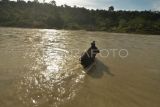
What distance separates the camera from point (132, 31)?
195ft

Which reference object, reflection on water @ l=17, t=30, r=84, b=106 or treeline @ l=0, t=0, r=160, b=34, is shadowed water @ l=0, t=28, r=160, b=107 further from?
treeline @ l=0, t=0, r=160, b=34

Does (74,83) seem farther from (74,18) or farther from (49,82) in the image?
(74,18)

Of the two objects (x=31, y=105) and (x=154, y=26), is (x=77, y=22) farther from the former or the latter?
(x=31, y=105)

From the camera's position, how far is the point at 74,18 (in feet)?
234

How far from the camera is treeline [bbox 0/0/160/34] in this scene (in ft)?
199

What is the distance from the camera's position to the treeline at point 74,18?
199ft

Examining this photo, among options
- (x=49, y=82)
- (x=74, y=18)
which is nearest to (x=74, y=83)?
(x=49, y=82)

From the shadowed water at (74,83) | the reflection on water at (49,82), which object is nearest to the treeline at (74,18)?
the shadowed water at (74,83)

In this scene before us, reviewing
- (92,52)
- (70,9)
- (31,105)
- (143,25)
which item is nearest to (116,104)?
(31,105)

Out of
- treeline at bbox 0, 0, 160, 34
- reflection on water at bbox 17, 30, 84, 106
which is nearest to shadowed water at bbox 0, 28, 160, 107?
reflection on water at bbox 17, 30, 84, 106

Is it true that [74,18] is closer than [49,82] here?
No

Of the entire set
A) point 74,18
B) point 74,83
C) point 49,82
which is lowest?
point 74,83

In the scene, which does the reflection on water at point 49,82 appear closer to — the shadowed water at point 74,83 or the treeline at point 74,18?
the shadowed water at point 74,83

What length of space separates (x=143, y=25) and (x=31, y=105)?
5904cm
